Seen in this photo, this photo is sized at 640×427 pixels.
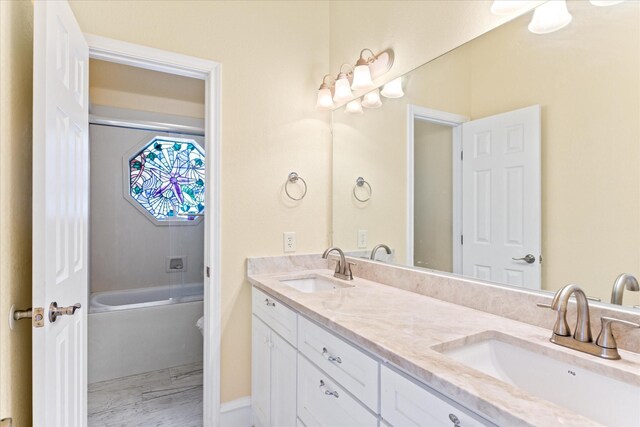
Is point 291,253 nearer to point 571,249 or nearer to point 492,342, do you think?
point 492,342

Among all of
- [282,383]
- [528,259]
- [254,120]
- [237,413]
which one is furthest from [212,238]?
[528,259]

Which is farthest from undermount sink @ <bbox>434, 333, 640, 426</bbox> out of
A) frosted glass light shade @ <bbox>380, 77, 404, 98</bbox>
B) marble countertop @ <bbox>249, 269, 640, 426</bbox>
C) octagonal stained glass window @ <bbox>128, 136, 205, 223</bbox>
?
octagonal stained glass window @ <bbox>128, 136, 205, 223</bbox>

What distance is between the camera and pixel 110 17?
1.65 metres

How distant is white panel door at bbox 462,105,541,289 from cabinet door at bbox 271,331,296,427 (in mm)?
845

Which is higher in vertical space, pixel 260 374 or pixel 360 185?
pixel 360 185

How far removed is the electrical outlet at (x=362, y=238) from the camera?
6.70ft

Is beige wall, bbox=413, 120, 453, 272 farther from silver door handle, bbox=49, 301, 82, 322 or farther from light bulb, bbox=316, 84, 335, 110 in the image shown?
silver door handle, bbox=49, 301, 82, 322

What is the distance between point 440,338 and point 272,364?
0.97m

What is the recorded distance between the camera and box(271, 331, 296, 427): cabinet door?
1.45 meters

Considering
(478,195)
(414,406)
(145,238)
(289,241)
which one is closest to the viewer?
(414,406)

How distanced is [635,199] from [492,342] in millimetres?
560

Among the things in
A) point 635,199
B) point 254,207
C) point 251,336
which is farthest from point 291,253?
point 635,199

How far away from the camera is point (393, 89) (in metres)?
1.79

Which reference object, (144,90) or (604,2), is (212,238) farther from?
(144,90)
